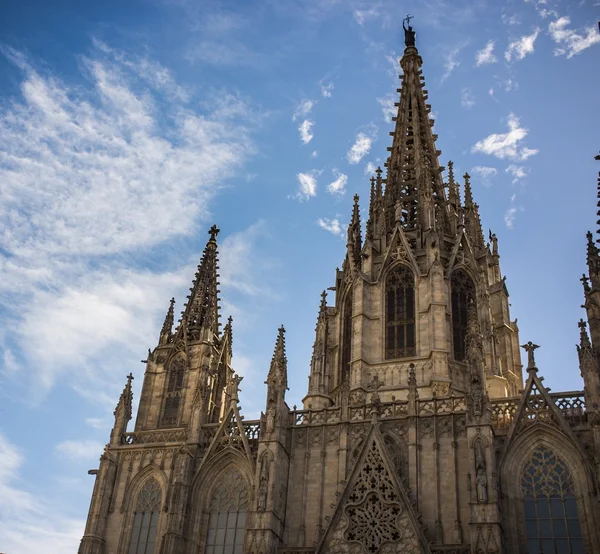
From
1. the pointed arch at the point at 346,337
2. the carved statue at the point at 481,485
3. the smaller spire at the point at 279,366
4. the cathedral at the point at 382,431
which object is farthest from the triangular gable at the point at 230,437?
the carved statue at the point at 481,485

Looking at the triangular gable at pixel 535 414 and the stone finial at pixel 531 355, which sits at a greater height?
the stone finial at pixel 531 355

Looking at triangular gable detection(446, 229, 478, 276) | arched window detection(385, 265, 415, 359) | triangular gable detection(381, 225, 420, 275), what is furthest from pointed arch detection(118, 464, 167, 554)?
triangular gable detection(446, 229, 478, 276)

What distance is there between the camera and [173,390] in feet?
123

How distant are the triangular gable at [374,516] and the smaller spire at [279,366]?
202 inches

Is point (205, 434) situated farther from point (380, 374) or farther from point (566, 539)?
point (566, 539)

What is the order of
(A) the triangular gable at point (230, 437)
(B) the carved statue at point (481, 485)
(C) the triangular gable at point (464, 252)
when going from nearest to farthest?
(B) the carved statue at point (481, 485) < (A) the triangular gable at point (230, 437) < (C) the triangular gable at point (464, 252)

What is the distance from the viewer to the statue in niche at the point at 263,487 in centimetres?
2855

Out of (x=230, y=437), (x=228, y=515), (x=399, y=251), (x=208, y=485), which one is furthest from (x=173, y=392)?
(x=399, y=251)

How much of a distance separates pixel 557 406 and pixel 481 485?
4.66 m

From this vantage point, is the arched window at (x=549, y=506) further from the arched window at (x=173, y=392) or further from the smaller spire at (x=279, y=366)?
the arched window at (x=173, y=392)

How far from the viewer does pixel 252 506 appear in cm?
2902

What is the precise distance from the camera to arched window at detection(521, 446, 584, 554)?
2608cm

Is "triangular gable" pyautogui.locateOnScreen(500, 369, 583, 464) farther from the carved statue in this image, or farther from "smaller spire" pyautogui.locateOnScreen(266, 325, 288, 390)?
"smaller spire" pyautogui.locateOnScreen(266, 325, 288, 390)

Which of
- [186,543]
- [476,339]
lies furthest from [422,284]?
[186,543]
